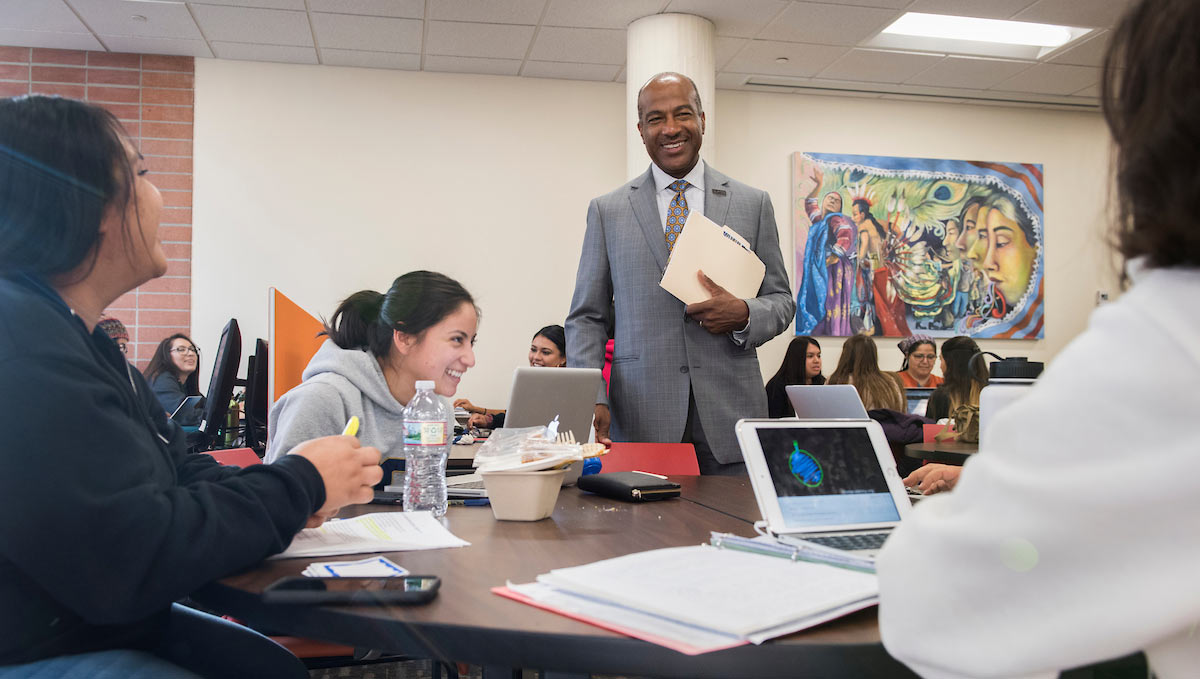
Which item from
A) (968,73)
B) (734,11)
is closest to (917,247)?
(968,73)

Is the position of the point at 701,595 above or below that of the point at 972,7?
below

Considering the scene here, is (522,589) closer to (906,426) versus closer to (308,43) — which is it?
(906,426)

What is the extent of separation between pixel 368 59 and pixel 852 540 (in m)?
4.97

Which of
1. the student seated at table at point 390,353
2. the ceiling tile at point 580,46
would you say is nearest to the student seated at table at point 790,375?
the ceiling tile at point 580,46

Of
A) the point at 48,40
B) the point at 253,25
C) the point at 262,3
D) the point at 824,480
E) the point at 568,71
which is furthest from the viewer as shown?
the point at 568,71

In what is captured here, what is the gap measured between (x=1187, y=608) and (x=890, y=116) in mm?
5996

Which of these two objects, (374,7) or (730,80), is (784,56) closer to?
(730,80)

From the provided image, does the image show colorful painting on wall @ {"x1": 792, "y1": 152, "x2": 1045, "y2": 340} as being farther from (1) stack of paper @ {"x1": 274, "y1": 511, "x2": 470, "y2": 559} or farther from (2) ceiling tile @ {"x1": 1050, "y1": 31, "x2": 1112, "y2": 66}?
(1) stack of paper @ {"x1": 274, "y1": 511, "x2": 470, "y2": 559}

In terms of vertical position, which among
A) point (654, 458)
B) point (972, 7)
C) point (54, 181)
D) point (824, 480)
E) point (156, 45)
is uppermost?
point (972, 7)

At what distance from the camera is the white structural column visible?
4.70m

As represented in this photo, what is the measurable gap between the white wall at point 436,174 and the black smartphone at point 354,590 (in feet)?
15.0

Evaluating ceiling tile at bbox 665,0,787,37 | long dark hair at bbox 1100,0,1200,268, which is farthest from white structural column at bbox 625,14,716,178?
long dark hair at bbox 1100,0,1200,268

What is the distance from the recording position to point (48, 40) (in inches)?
194

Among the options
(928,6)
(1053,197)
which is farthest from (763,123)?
(1053,197)
